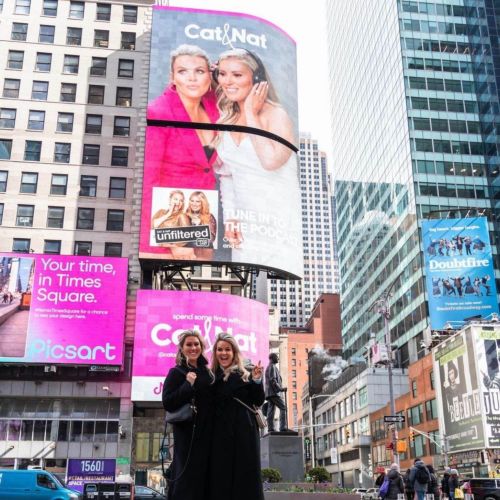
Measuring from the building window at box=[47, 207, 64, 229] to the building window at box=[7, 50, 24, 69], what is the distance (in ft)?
46.2

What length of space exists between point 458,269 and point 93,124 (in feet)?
111

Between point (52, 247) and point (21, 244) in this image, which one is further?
point (52, 247)

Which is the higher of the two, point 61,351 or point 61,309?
point 61,309

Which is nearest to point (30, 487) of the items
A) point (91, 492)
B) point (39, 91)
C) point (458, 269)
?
point (91, 492)

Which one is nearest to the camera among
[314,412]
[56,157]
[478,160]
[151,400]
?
[151,400]

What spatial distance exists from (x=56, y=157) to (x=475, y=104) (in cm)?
6109

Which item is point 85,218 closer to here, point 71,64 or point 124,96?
point 124,96

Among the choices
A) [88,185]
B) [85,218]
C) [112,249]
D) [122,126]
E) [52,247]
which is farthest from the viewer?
[122,126]

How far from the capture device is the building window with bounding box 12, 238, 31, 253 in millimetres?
52312

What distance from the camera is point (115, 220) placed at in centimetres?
5406

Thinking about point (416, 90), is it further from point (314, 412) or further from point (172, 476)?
point (172, 476)

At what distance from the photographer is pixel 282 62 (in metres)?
58.6

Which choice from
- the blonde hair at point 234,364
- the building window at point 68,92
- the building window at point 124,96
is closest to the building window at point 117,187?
the building window at point 124,96

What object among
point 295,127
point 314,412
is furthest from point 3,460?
point 314,412
